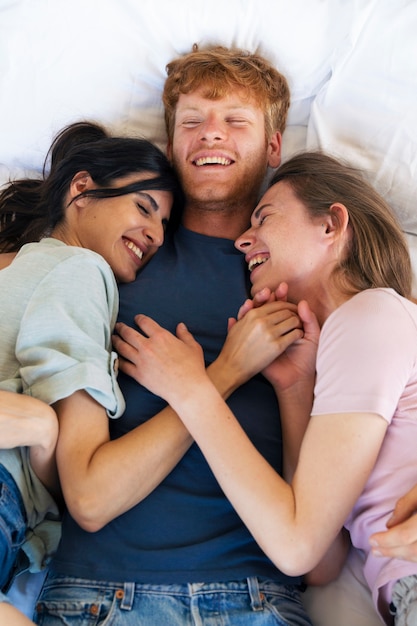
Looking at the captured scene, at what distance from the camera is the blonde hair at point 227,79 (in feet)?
5.77

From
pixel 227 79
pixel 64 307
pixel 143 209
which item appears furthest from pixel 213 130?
pixel 64 307

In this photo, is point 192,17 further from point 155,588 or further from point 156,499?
point 155,588

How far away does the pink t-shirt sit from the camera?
1.09 meters

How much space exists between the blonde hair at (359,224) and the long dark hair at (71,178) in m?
0.34

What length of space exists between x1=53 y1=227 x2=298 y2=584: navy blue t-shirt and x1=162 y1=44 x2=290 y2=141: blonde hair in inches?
22.6

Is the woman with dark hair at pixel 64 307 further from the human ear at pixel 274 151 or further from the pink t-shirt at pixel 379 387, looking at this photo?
the pink t-shirt at pixel 379 387

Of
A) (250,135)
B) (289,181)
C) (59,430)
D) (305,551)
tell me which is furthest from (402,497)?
(250,135)

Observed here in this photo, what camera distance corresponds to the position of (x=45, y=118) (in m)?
1.91

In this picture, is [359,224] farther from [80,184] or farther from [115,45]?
[115,45]

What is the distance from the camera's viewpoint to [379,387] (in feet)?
3.57

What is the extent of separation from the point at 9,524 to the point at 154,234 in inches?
29.9

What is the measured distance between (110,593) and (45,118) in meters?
1.30

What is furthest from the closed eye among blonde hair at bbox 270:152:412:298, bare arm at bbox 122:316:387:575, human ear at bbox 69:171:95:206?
bare arm at bbox 122:316:387:575

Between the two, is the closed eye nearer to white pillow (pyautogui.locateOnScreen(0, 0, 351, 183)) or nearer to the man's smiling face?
the man's smiling face
